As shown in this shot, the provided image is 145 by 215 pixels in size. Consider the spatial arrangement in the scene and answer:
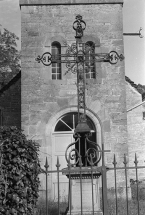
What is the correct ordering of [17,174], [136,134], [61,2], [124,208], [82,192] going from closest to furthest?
[17,174], [82,192], [124,208], [61,2], [136,134]

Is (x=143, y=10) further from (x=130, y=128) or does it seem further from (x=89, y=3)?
(x=130, y=128)

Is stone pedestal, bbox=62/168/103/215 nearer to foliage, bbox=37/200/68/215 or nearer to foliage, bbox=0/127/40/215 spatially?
foliage, bbox=0/127/40/215

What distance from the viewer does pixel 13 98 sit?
14.8 meters

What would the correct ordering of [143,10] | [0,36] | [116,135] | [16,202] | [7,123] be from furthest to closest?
[0,36] → [143,10] → [7,123] → [116,135] → [16,202]

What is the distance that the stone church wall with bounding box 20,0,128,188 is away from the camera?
39.2 feet

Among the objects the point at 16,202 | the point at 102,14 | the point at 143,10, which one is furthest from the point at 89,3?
the point at 16,202

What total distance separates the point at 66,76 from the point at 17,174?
7.32 m

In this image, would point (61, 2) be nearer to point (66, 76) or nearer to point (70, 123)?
point (66, 76)

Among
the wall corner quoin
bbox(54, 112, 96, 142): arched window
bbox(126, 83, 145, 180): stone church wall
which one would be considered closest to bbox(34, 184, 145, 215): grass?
bbox(54, 112, 96, 142): arched window

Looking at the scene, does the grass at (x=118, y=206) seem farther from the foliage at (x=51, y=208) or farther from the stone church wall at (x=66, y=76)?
the stone church wall at (x=66, y=76)

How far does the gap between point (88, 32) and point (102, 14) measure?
32.7 inches

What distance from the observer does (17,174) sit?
207 inches

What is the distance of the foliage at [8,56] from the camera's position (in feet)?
60.4

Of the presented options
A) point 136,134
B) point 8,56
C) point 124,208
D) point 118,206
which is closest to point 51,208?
point 118,206
